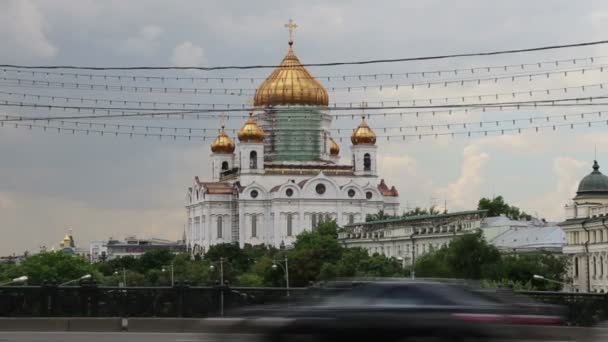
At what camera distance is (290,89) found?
14038cm

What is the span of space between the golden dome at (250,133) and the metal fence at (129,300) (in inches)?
4384

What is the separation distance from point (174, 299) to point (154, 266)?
105 metres

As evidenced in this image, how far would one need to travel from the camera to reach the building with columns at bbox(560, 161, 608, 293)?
275ft

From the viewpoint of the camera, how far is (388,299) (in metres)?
18.0

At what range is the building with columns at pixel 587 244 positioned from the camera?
8381cm

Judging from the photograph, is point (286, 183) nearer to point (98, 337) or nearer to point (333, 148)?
point (333, 148)

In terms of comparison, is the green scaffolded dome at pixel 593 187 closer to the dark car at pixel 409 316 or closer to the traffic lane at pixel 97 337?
the traffic lane at pixel 97 337

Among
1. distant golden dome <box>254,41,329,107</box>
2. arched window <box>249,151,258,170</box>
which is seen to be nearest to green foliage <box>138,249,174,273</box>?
arched window <box>249,151,258,170</box>

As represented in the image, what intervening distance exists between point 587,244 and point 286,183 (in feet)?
197

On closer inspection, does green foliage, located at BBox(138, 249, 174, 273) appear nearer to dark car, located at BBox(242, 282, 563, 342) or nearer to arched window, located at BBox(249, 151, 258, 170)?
arched window, located at BBox(249, 151, 258, 170)

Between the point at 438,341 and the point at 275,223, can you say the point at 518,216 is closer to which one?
the point at 275,223

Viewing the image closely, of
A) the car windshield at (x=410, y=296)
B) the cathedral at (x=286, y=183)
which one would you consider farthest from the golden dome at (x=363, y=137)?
the car windshield at (x=410, y=296)


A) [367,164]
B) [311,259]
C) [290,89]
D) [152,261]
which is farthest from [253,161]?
[311,259]

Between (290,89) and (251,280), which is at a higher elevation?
(290,89)
